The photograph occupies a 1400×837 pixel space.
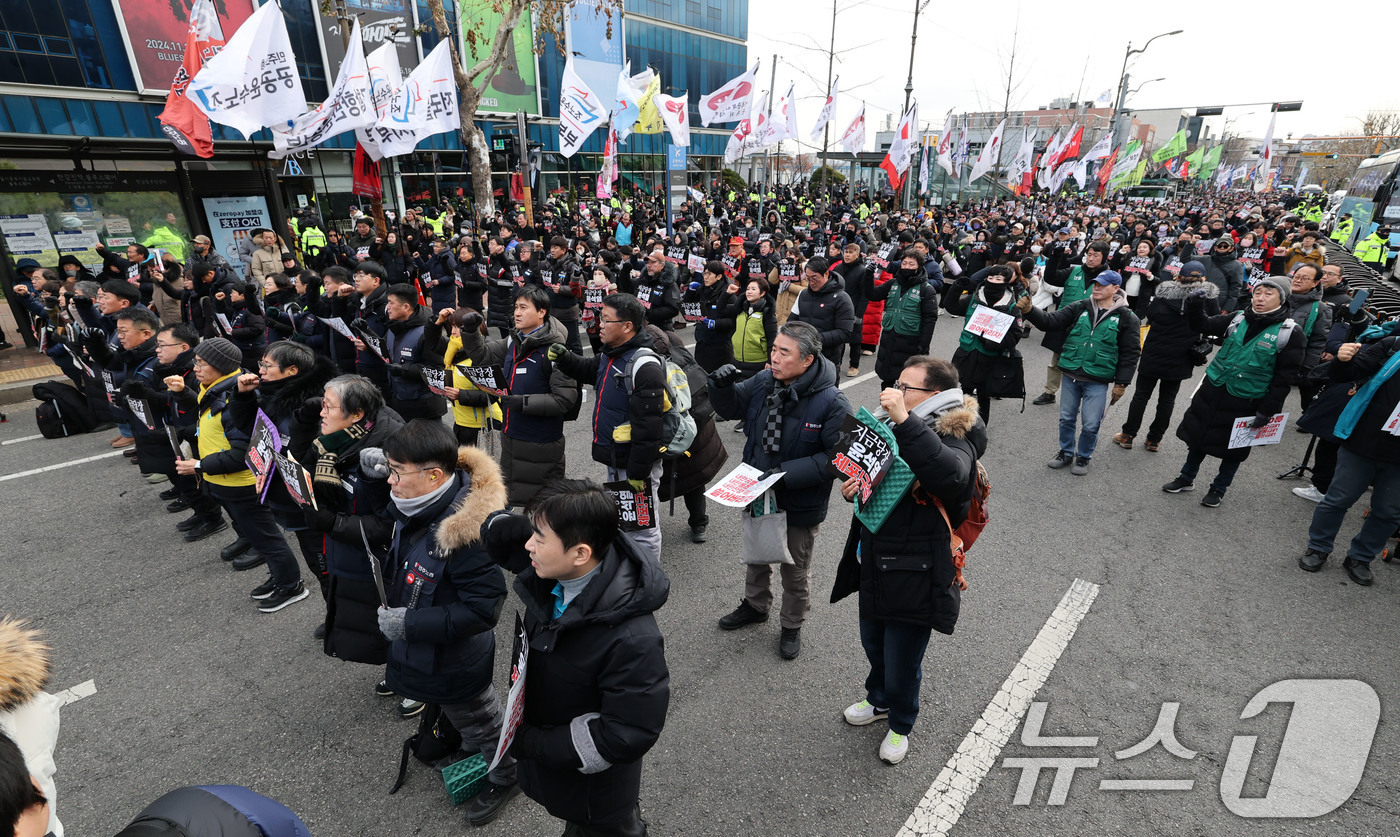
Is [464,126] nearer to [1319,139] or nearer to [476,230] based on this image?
[476,230]

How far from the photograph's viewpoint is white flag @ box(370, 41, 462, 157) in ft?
32.1

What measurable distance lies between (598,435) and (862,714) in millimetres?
2172

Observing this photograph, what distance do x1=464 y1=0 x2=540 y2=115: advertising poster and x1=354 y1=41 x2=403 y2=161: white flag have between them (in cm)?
2195

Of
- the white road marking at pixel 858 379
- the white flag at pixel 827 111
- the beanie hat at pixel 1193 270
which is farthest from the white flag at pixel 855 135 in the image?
the beanie hat at pixel 1193 270

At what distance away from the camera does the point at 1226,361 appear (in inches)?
207

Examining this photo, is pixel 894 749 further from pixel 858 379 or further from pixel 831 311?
pixel 858 379

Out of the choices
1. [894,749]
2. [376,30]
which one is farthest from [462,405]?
[376,30]

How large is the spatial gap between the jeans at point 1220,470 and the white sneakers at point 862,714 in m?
4.25

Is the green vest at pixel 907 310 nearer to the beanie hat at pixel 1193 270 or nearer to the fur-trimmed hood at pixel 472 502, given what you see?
the beanie hat at pixel 1193 270

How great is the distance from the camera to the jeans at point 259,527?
4.04 metres

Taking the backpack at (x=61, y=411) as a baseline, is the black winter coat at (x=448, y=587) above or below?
above

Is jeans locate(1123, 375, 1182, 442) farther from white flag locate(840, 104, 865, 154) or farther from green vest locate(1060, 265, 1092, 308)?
white flag locate(840, 104, 865, 154)

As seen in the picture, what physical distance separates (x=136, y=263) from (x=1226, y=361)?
1399cm

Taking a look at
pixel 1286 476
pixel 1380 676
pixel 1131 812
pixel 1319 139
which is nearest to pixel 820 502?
pixel 1131 812
